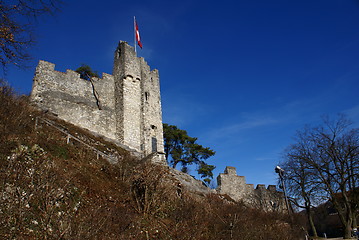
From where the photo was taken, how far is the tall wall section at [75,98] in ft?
65.9

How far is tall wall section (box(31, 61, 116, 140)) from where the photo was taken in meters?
20.1

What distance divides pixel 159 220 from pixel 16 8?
7576mm

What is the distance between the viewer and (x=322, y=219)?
122 ft

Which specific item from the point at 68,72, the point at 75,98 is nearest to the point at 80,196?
the point at 75,98

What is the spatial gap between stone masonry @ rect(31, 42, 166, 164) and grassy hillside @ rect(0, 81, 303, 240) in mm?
7516

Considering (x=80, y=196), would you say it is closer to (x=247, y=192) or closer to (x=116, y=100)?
(x=116, y=100)

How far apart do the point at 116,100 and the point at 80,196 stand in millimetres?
16502

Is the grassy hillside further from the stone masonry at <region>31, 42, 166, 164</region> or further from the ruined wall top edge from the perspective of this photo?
the ruined wall top edge

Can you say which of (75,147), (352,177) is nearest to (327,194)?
(352,177)

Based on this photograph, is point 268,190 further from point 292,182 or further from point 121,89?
point 121,89

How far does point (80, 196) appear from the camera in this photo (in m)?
8.49

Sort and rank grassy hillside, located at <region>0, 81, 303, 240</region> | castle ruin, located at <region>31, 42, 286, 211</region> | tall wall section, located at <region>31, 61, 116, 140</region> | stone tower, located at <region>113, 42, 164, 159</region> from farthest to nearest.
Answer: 1. stone tower, located at <region>113, 42, 164, 159</region>
2. castle ruin, located at <region>31, 42, 286, 211</region>
3. tall wall section, located at <region>31, 61, 116, 140</region>
4. grassy hillside, located at <region>0, 81, 303, 240</region>

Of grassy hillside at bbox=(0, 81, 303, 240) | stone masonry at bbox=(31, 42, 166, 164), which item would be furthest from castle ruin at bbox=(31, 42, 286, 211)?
grassy hillside at bbox=(0, 81, 303, 240)

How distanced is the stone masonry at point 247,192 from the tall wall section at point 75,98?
11.2m
